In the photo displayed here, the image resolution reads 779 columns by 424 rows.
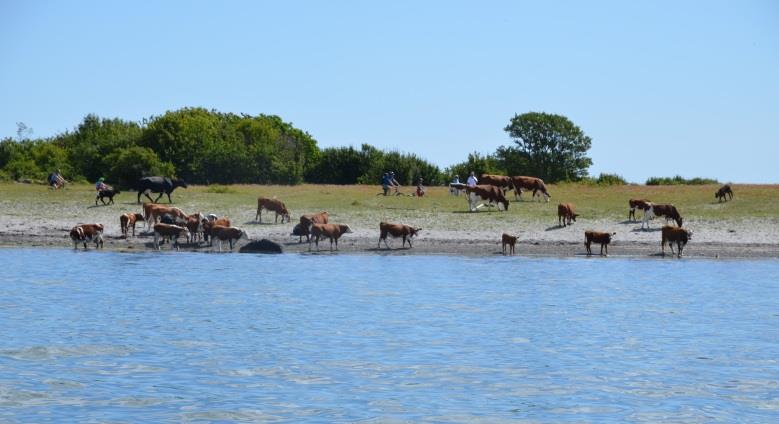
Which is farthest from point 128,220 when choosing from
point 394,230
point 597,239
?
point 597,239

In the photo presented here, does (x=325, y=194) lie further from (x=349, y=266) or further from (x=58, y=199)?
(x=349, y=266)

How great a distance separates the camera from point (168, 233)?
35281 mm

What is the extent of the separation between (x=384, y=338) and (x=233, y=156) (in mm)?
45874

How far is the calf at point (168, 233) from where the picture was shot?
35156 millimetres

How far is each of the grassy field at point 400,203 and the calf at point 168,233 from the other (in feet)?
16.4

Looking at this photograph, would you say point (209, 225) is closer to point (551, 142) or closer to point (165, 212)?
point (165, 212)

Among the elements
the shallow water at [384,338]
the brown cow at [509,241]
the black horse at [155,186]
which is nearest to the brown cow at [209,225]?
the shallow water at [384,338]

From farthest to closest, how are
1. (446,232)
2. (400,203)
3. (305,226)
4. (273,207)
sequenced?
(400,203)
(273,207)
(446,232)
(305,226)

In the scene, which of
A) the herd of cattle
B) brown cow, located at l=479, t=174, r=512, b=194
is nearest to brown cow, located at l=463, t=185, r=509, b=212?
the herd of cattle

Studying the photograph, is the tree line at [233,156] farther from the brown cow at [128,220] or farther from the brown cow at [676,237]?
the brown cow at [676,237]

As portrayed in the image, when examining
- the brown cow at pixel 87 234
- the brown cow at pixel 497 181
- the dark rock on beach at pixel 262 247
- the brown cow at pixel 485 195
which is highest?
the brown cow at pixel 497 181

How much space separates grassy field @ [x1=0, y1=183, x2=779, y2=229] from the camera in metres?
41.6

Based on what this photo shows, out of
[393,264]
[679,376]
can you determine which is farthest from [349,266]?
[679,376]

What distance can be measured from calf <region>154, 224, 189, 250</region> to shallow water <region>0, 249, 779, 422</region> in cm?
78
